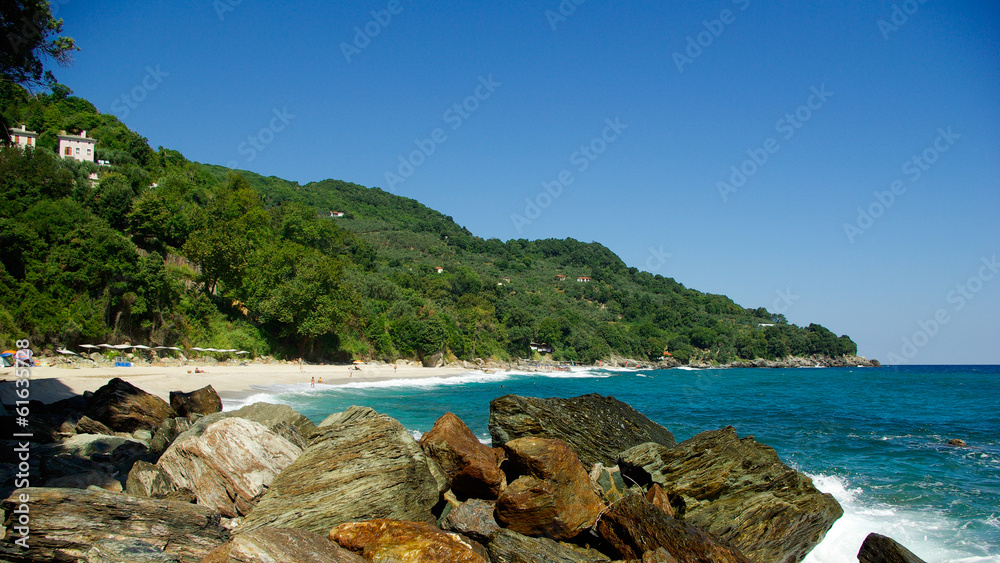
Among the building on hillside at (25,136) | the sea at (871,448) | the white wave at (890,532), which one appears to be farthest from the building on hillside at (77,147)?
the white wave at (890,532)

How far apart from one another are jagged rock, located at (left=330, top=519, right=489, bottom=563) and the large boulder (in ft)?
7.36

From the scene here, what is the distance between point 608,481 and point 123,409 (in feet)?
42.4

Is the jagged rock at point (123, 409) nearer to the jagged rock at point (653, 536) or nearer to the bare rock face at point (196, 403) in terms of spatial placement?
the bare rock face at point (196, 403)

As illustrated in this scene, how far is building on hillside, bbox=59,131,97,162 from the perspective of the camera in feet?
206

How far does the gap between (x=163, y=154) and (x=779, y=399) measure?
274ft

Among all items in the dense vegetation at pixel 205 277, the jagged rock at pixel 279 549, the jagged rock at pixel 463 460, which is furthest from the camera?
the dense vegetation at pixel 205 277

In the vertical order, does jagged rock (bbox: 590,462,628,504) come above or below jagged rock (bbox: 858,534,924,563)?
above

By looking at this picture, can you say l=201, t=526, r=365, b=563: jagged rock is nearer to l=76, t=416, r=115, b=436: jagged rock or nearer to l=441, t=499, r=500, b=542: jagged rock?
l=441, t=499, r=500, b=542: jagged rock

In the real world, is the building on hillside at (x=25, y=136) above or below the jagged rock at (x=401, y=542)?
above

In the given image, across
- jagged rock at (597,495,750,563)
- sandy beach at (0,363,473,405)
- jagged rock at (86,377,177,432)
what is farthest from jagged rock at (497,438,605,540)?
sandy beach at (0,363,473,405)

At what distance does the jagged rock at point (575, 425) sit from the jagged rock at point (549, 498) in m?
2.09

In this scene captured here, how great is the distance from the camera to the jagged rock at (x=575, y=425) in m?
9.76

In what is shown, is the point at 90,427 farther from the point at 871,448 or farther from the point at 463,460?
the point at 871,448

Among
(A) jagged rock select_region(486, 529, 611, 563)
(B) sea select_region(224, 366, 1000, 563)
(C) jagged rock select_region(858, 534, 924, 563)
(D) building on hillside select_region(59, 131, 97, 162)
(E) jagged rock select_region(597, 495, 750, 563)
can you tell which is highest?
(D) building on hillside select_region(59, 131, 97, 162)
